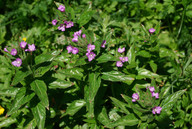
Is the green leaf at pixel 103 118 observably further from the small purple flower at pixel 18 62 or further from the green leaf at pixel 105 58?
the small purple flower at pixel 18 62

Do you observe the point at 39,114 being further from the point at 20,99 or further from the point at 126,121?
the point at 126,121

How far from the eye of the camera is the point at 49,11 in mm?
4695

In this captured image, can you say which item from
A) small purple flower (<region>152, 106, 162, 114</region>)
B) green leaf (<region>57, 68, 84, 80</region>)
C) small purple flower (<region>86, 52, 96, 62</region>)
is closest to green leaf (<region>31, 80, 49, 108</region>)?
green leaf (<region>57, 68, 84, 80</region>)

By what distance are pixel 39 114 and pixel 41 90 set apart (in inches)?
14.4

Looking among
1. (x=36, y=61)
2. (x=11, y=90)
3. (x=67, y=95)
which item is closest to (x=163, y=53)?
(x=67, y=95)

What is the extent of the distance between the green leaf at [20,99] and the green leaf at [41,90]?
0.52 feet

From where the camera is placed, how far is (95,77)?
8.09 ft

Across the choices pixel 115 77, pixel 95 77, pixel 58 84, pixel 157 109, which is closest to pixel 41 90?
pixel 58 84

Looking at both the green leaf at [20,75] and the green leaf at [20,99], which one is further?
the green leaf at [20,99]

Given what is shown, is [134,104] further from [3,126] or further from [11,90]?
[3,126]

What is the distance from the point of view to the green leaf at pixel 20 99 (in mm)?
2373

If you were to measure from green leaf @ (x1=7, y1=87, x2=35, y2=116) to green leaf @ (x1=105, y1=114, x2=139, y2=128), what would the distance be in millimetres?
1098

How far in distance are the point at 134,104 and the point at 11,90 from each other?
5.66 feet

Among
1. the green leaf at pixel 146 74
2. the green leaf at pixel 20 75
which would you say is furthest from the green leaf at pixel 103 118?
the green leaf at pixel 20 75
